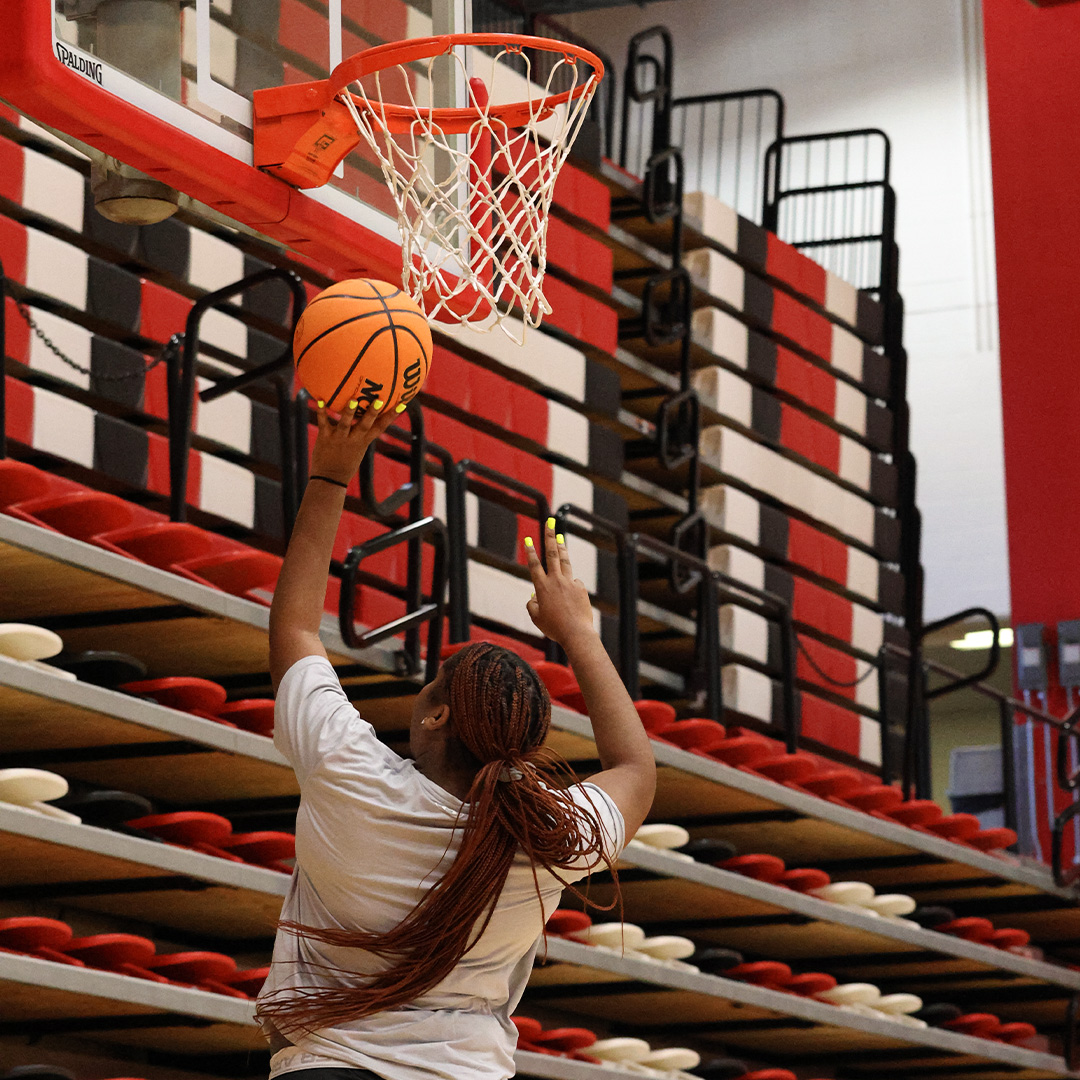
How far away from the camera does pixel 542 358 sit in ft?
27.3

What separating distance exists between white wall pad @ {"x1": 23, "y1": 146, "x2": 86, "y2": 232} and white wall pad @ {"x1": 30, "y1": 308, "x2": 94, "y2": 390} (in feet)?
1.11

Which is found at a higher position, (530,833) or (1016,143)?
(1016,143)

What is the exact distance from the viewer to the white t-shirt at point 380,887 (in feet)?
7.31

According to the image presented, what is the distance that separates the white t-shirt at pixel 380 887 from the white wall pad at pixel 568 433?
235 inches

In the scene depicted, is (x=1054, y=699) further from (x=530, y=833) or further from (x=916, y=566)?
(x=530, y=833)

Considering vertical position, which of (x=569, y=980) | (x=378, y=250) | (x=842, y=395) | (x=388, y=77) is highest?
(x=842, y=395)

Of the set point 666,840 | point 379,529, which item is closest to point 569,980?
point 666,840

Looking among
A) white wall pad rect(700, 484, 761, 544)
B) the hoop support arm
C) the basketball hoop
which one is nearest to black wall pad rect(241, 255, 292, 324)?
the basketball hoop

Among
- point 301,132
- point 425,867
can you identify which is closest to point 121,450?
point 301,132

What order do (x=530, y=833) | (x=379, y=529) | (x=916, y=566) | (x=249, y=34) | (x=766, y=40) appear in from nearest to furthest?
(x=530, y=833), (x=249, y=34), (x=379, y=529), (x=916, y=566), (x=766, y=40)

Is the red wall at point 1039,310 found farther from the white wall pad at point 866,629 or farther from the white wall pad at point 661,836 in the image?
the white wall pad at point 661,836

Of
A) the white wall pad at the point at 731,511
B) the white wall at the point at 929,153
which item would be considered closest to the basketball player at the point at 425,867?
the white wall pad at the point at 731,511

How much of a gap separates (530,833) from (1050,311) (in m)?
9.46

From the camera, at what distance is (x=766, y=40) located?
13.0m
